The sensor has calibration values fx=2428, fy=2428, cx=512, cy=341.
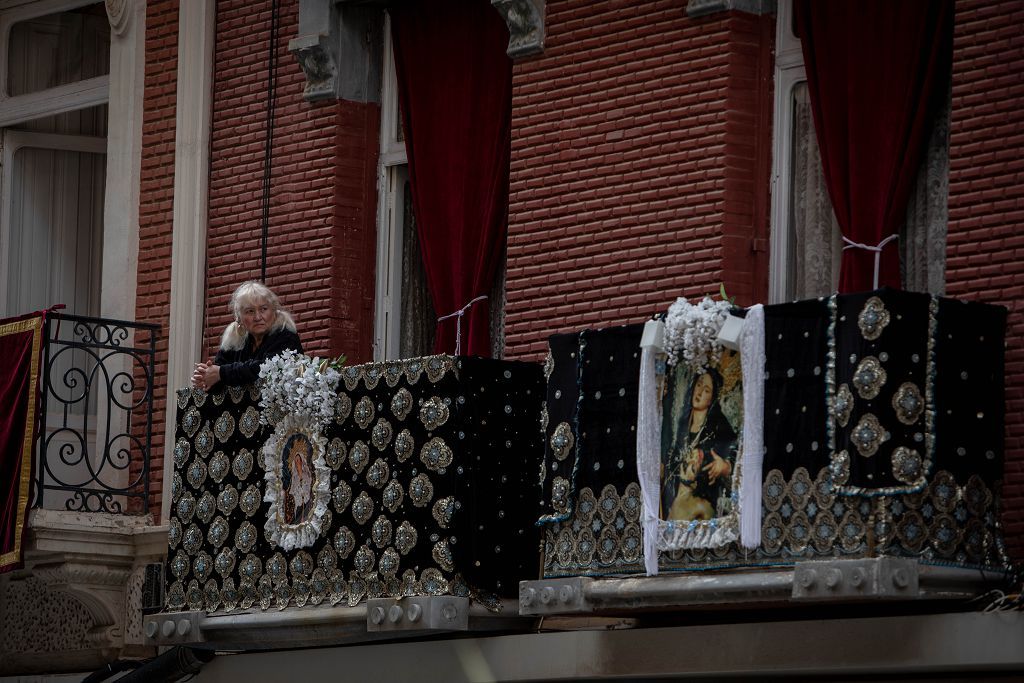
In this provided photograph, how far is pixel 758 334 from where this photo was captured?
12.6 meters

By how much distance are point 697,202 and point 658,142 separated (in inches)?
20.5

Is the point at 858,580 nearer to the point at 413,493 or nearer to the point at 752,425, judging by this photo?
the point at 752,425

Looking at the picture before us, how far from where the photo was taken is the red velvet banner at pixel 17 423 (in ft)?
53.2

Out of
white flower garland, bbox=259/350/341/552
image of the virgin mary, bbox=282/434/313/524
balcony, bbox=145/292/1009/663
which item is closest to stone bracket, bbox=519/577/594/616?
balcony, bbox=145/292/1009/663

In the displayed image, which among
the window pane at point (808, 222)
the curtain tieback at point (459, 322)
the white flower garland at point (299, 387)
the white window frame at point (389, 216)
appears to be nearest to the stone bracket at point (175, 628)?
the white flower garland at point (299, 387)

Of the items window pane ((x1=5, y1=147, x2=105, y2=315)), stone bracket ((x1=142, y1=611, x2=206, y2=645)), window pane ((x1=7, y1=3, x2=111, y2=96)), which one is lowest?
stone bracket ((x1=142, y1=611, x2=206, y2=645))

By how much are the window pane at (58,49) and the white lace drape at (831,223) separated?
7.14 m

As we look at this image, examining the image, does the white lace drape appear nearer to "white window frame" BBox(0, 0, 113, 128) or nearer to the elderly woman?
the elderly woman

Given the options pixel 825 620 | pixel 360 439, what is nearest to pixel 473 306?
pixel 360 439

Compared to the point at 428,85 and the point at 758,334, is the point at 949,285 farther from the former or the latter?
the point at 428,85

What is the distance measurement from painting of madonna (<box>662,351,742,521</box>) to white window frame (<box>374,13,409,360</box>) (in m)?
3.94

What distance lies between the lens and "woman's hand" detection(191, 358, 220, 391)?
1538 centimetres

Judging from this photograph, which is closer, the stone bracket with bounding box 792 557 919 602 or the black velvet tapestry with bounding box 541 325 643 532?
the stone bracket with bounding box 792 557 919 602

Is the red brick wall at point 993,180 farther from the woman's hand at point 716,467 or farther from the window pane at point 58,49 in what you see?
the window pane at point 58,49
